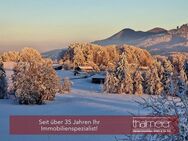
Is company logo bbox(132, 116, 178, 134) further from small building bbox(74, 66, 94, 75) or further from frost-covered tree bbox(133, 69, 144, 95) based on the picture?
small building bbox(74, 66, 94, 75)

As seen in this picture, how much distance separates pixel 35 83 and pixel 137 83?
14815 mm

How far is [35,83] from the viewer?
33125 millimetres

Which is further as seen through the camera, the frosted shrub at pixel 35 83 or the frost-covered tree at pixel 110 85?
the frost-covered tree at pixel 110 85

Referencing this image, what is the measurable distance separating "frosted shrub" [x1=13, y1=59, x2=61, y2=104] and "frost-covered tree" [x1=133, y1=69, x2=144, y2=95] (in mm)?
11033

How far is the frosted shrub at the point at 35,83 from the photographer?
32438 mm

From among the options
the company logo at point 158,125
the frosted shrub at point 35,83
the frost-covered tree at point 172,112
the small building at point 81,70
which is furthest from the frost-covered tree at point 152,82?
the frost-covered tree at point 172,112

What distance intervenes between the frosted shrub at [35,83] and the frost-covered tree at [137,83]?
11.0m

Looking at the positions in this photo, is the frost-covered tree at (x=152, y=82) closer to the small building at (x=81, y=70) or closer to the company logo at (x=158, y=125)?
the small building at (x=81, y=70)

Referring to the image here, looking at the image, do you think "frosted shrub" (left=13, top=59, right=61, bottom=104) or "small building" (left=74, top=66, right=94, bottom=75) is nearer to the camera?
"frosted shrub" (left=13, top=59, right=61, bottom=104)

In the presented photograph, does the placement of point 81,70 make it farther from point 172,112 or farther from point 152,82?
point 172,112

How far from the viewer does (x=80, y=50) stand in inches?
3713

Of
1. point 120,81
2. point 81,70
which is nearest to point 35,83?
point 120,81

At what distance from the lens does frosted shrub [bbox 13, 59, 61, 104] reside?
106 feet

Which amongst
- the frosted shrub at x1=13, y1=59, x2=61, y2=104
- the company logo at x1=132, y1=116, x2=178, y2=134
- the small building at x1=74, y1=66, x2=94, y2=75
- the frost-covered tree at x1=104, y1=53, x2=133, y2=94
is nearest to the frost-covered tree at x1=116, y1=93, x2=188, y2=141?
the company logo at x1=132, y1=116, x2=178, y2=134
